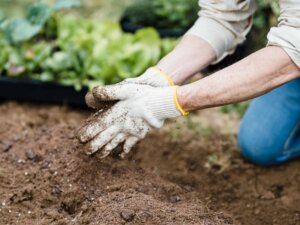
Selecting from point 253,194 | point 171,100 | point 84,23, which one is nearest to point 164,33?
point 84,23

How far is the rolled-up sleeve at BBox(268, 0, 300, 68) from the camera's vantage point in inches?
67.9

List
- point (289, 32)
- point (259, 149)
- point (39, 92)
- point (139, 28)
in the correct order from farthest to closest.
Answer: point (139, 28)
point (39, 92)
point (259, 149)
point (289, 32)

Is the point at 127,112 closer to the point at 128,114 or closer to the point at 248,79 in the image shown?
the point at 128,114

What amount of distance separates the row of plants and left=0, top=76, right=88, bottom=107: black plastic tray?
36 mm

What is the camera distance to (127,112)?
193 centimetres

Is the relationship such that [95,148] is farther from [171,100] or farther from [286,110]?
[286,110]

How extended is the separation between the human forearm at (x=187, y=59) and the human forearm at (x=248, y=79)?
0.29 meters

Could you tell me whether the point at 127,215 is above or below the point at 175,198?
above

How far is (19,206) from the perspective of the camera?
1961 mm

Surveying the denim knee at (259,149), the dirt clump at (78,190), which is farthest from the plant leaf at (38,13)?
the denim knee at (259,149)

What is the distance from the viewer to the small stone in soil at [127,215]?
1809 millimetres

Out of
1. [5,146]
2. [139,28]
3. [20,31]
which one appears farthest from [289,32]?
[139,28]

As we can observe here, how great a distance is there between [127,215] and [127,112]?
0.34 m

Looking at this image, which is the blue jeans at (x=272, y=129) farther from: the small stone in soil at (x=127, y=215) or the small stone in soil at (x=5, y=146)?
the small stone in soil at (x=5, y=146)
